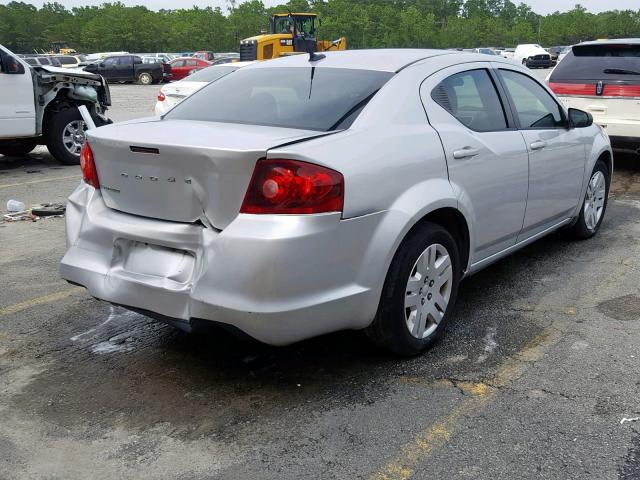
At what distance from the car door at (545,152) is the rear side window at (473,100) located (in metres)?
0.21

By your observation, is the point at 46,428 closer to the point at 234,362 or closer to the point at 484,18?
the point at 234,362

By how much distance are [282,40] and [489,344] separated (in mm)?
24173

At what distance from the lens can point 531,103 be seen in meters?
4.92

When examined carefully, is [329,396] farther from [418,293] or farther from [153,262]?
[153,262]

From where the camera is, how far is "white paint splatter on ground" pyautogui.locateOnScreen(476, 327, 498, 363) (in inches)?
148

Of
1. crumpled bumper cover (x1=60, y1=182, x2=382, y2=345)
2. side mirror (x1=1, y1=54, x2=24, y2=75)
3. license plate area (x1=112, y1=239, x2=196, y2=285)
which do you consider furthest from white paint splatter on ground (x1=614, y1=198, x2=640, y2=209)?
side mirror (x1=1, y1=54, x2=24, y2=75)

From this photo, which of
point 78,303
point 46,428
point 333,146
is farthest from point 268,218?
point 78,303

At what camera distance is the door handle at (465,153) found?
3865 mm

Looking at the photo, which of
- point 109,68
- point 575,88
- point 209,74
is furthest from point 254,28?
point 575,88

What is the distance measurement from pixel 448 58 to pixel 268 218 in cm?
187

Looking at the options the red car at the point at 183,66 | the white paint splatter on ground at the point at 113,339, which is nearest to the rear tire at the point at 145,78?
the red car at the point at 183,66

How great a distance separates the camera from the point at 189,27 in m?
97.7

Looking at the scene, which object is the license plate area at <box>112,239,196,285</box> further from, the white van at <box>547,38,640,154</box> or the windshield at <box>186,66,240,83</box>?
the windshield at <box>186,66,240,83</box>

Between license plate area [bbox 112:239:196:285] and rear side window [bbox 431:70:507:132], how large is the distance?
66.2 inches
